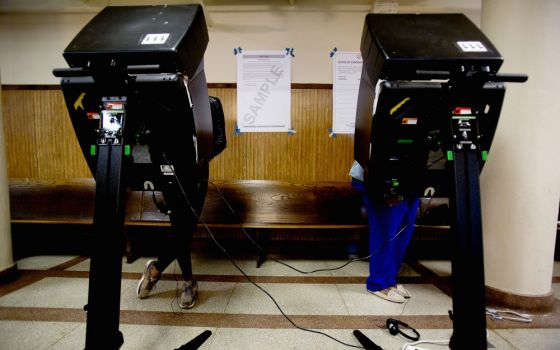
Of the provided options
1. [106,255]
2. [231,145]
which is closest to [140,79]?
[106,255]

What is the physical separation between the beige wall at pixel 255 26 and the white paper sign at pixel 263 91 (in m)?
0.10

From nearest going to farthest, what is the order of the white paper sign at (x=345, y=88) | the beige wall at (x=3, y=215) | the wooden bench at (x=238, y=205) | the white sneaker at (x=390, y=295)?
the white sneaker at (x=390, y=295), the beige wall at (x=3, y=215), the wooden bench at (x=238, y=205), the white paper sign at (x=345, y=88)

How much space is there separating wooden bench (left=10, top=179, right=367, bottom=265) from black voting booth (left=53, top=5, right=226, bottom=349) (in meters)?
1.60

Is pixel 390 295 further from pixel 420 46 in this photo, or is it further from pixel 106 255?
pixel 106 255

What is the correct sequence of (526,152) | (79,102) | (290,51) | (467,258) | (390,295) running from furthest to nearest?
(290,51) → (390,295) → (526,152) → (79,102) → (467,258)

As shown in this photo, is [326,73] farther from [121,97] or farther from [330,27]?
[121,97]

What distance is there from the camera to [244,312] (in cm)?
185

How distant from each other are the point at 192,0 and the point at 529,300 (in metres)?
3.64

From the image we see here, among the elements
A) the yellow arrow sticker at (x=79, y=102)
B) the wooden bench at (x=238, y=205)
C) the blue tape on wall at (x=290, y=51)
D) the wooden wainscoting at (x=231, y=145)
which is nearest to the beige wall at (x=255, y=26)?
the blue tape on wall at (x=290, y=51)

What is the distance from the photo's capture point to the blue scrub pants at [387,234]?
2010 mm

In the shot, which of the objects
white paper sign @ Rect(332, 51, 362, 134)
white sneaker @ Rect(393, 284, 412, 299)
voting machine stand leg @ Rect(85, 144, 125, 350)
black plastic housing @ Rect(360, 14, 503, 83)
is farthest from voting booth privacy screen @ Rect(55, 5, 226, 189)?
white paper sign @ Rect(332, 51, 362, 134)

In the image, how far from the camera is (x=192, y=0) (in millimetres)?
2514

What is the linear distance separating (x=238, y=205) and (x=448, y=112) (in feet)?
7.09

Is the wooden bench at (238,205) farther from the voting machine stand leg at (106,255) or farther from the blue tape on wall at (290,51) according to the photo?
the voting machine stand leg at (106,255)
